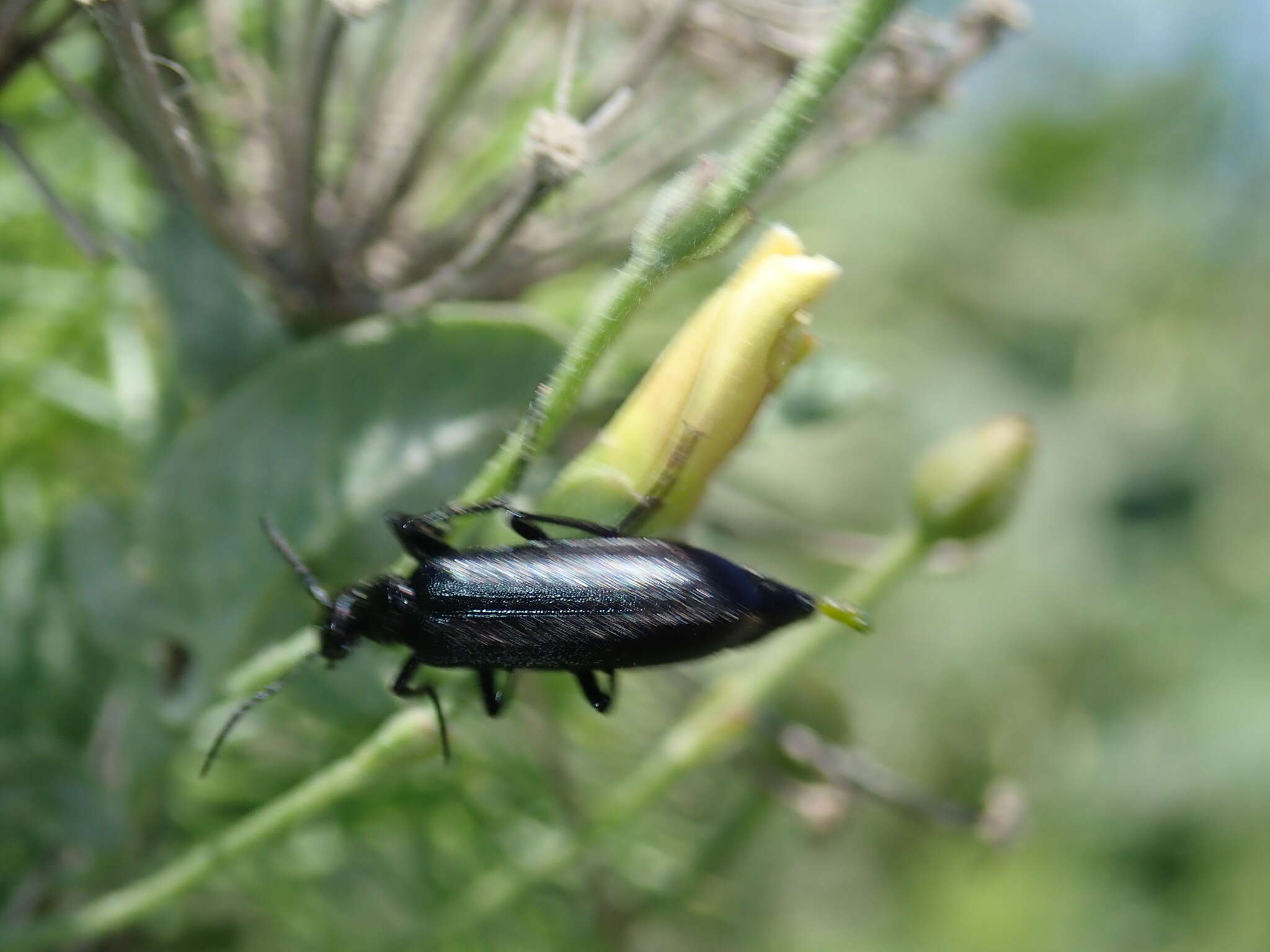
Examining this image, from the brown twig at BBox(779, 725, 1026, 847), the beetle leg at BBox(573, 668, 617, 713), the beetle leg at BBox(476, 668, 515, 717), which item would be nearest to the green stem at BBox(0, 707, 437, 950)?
the beetle leg at BBox(476, 668, 515, 717)

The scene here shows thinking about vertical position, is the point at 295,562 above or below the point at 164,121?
below

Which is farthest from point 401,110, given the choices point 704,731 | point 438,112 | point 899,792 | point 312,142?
point 899,792

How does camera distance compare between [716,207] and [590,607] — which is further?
[590,607]

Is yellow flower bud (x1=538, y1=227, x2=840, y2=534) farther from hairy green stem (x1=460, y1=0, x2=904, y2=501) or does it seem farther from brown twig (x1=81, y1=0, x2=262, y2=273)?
brown twig (x1=81, y1=0, x2=262, y2=273)

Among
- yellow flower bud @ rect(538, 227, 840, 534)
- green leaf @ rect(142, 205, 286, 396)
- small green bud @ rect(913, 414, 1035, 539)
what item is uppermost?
yellow flower bud @ rect(538, 227, 840, 534)

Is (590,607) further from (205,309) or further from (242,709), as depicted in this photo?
(205,309)

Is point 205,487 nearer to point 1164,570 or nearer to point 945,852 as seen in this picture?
point 945,852

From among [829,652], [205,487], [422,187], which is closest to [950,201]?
[829,652]
